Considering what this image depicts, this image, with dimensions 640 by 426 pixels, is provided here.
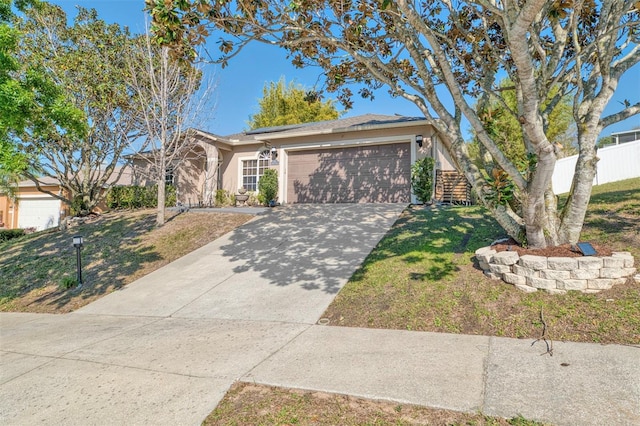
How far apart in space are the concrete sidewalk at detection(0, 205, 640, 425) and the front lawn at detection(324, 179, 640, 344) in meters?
0.32

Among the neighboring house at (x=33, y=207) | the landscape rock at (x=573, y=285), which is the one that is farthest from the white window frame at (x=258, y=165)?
the landscape rock at (x=573, y=285)

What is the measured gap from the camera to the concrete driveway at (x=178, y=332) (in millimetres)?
2926

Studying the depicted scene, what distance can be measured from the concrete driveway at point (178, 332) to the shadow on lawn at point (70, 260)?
79 centimetres

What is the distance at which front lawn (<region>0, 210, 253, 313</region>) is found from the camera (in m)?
7.50

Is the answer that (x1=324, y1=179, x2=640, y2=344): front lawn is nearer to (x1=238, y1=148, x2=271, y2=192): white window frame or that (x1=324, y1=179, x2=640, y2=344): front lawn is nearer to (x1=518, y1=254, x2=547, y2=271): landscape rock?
(x1=518, y1=254, x2=547, y2=271): landscape rock

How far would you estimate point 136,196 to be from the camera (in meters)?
16.6

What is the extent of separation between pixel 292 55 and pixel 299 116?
21169 millimetres

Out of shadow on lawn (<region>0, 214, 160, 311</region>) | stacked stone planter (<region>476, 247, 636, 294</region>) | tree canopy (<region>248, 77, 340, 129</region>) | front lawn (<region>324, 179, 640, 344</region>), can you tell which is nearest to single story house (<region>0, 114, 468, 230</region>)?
shadow on lawn (<region>0, 214, 160, 311</region>)

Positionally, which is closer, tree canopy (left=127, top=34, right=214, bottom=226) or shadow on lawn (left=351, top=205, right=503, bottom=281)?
shadow on lawn (left=351, top=205, right=503, bottom=281)

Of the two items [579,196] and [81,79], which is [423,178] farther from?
[81,79]

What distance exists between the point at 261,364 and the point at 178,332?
70.9 inches

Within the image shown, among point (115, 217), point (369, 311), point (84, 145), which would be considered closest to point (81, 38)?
point (84, 145)

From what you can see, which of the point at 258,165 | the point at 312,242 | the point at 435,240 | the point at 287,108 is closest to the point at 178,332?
the point at 312,242

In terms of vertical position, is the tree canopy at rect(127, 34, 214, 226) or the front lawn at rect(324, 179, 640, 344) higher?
the tree canopy at rect(127, 34, 214, 226)
